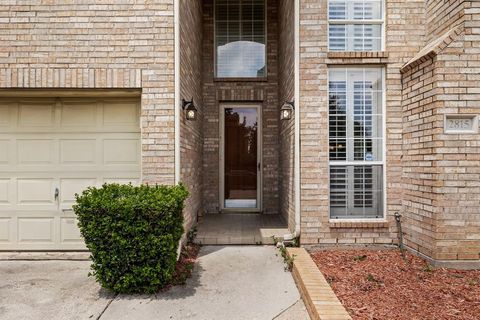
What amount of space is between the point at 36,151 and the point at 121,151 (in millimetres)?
1285

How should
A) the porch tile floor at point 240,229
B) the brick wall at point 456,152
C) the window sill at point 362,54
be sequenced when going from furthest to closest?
1. the porch tile floor at point 240,229
2. the window sill at point 362,54
3. the brick wall at point 456,152

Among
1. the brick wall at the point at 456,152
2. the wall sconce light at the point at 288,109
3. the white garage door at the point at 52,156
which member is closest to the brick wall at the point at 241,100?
the wall sconce light at the point at 288,109

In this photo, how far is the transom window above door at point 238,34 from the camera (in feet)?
23.5

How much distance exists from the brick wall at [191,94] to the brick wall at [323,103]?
1775 millimetres

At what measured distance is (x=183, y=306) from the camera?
3.26 metres

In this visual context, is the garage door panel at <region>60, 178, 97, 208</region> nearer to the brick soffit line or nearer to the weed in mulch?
the weed in mulch

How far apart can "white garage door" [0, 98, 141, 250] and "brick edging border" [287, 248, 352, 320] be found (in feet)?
8.88

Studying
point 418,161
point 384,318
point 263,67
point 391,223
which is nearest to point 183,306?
point 384,318

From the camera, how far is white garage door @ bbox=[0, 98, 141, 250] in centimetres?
466

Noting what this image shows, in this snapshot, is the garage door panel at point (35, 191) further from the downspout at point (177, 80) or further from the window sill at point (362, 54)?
the window sill at point (362, 54)

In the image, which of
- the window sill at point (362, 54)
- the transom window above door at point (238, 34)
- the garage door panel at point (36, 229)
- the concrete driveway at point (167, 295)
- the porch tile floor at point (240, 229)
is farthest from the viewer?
the transom window above door at point (238, 34)

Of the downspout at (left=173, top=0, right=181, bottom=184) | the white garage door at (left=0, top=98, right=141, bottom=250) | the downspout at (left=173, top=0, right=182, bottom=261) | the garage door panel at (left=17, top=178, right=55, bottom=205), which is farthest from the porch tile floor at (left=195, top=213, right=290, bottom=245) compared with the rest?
the garage door panel at (left=17, top=178, right=55, bottom=205)

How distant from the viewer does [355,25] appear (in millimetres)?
4742

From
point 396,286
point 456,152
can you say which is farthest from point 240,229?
point 456,152
